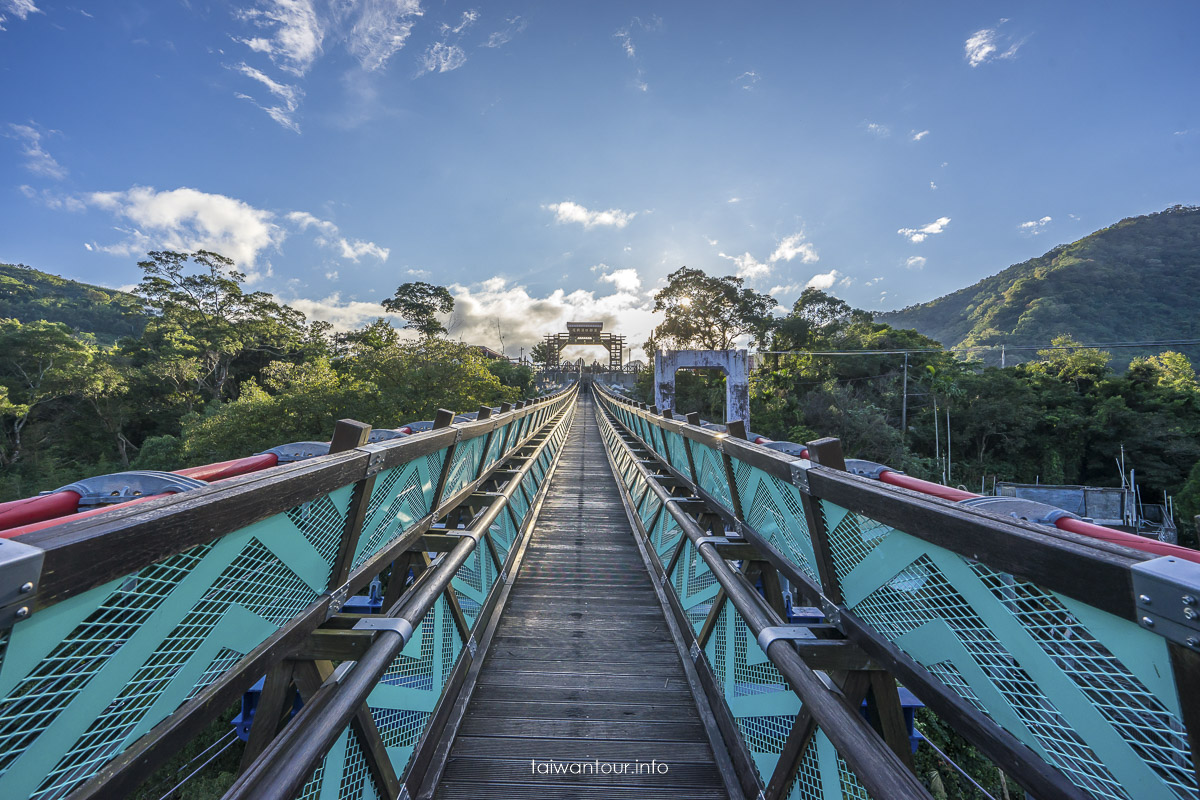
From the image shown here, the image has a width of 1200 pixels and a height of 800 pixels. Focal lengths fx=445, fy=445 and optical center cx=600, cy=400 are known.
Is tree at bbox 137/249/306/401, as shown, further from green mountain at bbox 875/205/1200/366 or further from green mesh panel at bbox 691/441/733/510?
green mountain at bbox 875/205/1200/366

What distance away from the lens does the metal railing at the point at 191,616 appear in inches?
27.5

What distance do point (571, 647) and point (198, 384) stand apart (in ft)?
113

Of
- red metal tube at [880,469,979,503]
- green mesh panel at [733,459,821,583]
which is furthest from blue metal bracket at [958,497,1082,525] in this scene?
green mesh panel at [733,459,821,583]

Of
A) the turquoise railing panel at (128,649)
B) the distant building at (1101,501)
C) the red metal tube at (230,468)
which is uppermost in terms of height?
the red metal tube at (230,468)

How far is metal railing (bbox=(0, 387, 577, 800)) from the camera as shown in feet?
2.29

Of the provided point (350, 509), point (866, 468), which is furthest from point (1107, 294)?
point (350, 509)

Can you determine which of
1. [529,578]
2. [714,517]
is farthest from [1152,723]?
[529,578]

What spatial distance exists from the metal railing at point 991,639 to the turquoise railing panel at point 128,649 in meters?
1.45

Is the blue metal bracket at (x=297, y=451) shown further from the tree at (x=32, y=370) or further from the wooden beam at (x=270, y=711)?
the tree at (x=32, y=370)

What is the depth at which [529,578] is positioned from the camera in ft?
11.6

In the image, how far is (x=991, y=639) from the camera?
102cm

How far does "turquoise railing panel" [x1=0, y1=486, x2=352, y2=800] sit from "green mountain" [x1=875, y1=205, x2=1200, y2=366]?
47784 mm

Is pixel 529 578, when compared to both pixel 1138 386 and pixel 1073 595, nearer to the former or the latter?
pixel 1073 595

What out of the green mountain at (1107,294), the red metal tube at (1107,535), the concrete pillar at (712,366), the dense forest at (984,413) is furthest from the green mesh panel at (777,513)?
the green mountain at (1107,294)
